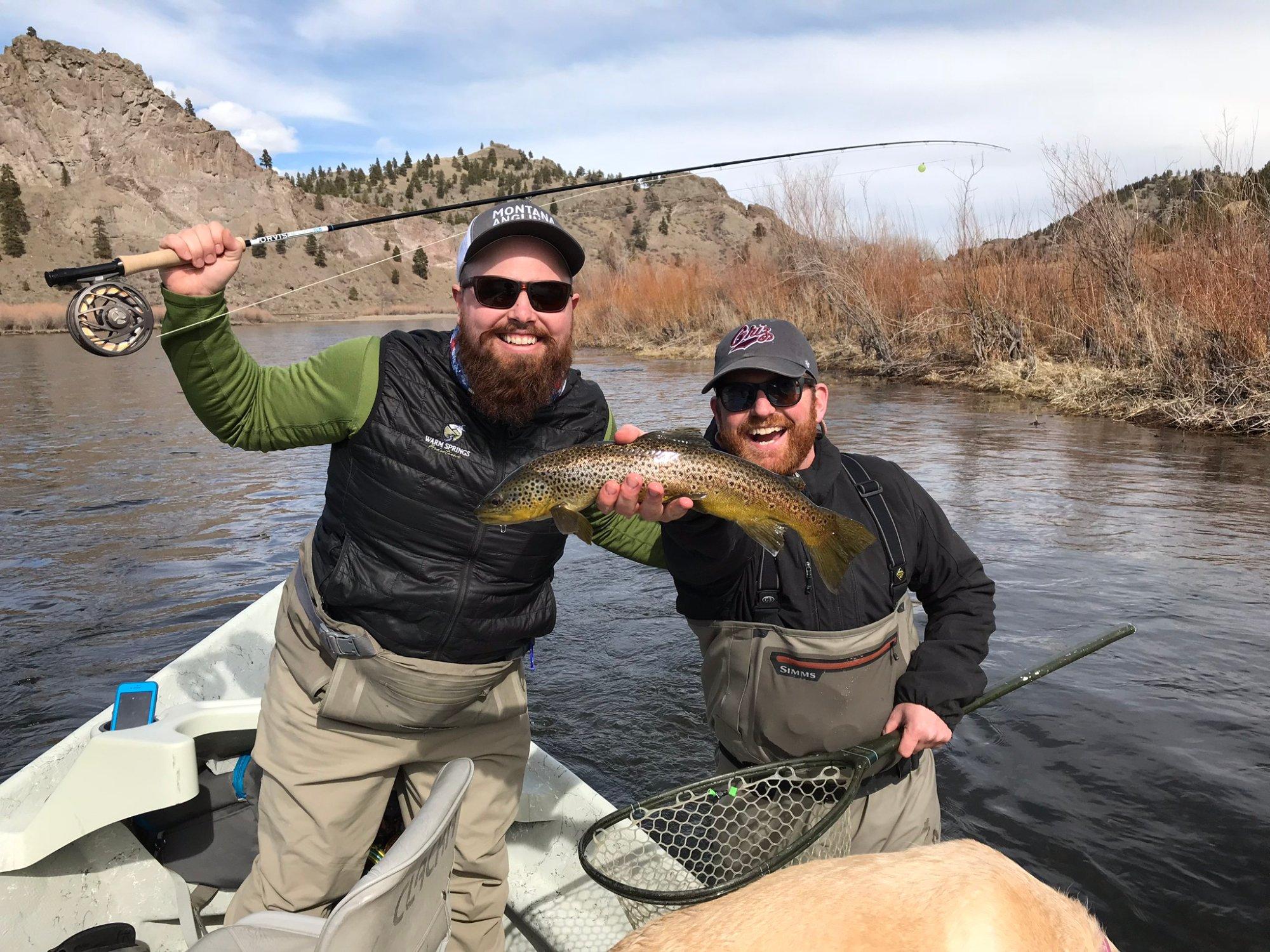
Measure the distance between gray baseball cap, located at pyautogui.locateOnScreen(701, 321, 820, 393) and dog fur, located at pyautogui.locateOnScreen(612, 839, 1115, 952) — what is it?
6.29 ft

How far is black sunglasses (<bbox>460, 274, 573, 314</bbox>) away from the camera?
2.91 m

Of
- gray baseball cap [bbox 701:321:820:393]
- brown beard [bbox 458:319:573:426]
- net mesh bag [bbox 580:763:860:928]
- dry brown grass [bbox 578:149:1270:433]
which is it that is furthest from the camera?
dry brown grass [bbox 578:149:1270:433]

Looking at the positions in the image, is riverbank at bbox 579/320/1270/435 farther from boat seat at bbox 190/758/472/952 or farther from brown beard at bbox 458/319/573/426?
boat seat at bbox 190/758/472/952

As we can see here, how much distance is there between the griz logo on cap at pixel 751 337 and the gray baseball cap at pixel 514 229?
0.63m

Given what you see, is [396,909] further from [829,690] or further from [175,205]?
[175,205]

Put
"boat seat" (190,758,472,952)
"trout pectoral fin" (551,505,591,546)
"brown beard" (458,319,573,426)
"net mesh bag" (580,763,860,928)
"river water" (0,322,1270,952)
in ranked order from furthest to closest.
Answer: "river water" (0,322,1270,952)
"brown beard" (458,319,573,426)
"trout pectoral fin" (551,505,591,546)
"net mesh bag" (580,763,860,928)
"boat seat" (190,758,472,952)

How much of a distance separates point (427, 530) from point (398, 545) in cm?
10

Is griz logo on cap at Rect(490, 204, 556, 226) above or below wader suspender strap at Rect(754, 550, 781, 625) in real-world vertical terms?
above

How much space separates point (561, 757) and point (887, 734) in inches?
126

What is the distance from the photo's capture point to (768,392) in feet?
10.2

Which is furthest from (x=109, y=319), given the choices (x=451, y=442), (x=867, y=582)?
(x=867, y=582)

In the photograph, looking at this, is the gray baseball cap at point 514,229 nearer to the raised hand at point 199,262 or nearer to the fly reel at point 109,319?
the raised hand at point 199,262

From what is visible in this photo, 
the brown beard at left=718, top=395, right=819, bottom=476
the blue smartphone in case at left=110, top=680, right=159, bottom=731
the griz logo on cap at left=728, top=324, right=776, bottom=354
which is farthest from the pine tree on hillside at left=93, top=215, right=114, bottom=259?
the brown beard at left=718, top=395, right=819, bottom=476

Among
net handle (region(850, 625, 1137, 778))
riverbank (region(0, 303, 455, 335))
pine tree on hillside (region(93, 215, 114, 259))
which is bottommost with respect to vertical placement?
net handle (region(850, 625, 1137, 778))
